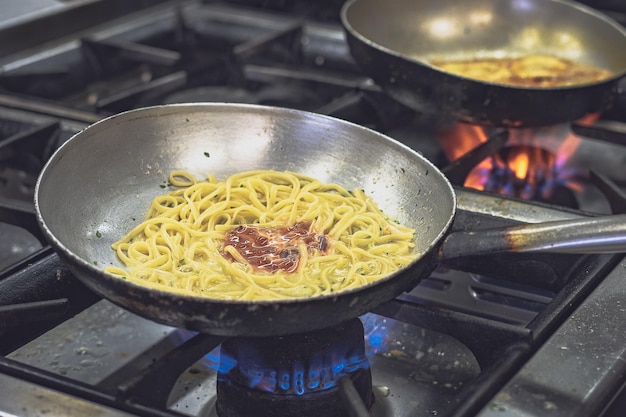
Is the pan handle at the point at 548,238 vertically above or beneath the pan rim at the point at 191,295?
beneath

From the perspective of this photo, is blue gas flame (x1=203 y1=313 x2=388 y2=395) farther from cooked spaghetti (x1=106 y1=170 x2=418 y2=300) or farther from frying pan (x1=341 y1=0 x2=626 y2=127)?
frying pan (x1=341 y1=0 x2=626 y2=127)

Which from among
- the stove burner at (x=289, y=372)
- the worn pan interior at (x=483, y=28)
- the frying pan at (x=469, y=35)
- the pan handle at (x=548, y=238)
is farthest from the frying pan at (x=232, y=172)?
the worn pan interior at (x=483, y=28)

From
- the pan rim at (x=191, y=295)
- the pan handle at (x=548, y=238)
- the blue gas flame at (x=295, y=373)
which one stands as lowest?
the blue gas flame at (x=295, y=373)

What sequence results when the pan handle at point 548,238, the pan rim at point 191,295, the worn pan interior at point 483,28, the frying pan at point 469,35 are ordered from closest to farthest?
1. the pan rim at point 191,295
2. the pan handle at point 548,238
3. the frying pan at point 469,35
4. the worn pan interior at point 483,28

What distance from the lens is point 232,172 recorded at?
4.63 feet

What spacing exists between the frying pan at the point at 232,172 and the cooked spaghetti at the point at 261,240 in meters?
0.04

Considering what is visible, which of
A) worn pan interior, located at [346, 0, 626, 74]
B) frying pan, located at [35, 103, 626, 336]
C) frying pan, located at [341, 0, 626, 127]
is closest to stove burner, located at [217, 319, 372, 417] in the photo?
frying pan, located at [35, 103, 626, 336]

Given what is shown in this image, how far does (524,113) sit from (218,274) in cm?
67

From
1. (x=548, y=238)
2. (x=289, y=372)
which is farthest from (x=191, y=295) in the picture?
(x=548, y=238)

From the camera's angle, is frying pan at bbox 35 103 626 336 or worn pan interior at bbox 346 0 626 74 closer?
frying pan at bbox 35 103 626 336

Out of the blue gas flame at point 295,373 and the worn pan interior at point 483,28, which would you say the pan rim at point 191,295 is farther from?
the worn pan interior at point 483,28

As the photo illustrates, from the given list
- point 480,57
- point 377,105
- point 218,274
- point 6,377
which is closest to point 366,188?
point 218,274

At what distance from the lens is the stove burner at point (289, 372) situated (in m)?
1.08

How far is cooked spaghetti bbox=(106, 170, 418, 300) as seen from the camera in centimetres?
110
